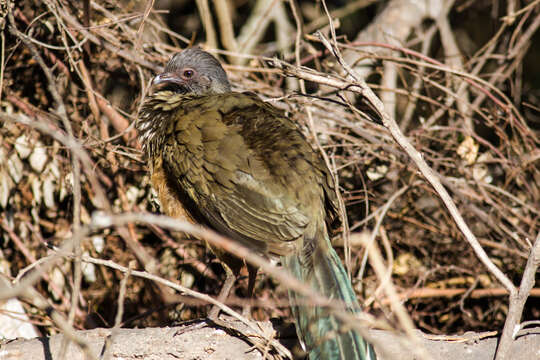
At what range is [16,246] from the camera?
4.48 metres

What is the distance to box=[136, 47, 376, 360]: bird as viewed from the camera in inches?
119

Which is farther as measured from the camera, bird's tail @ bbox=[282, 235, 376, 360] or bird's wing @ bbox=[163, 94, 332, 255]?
bird's wing @ bbox=[163, 94, 332, 255]

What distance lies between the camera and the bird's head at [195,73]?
4.17m

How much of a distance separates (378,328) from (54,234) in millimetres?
2781

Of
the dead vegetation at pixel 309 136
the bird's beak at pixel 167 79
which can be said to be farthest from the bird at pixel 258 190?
the dead vegetation at pixel 309 136

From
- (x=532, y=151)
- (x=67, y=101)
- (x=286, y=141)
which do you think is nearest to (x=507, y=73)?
(x=532, y=151)

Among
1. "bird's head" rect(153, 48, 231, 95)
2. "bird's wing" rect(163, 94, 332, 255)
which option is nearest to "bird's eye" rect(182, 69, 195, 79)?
"bird's head" rect(153, 48, 231, 95)

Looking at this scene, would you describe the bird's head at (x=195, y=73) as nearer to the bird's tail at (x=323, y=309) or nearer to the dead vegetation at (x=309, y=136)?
the dead vegetation at (x=309, y=136)

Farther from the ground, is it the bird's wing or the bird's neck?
the bird's neck

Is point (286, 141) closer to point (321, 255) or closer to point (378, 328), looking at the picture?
point (321, 255)

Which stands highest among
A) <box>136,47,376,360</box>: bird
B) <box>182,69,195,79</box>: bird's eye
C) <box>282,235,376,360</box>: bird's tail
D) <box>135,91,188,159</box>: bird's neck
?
<box>182,69,195,79</box>: bird's eye

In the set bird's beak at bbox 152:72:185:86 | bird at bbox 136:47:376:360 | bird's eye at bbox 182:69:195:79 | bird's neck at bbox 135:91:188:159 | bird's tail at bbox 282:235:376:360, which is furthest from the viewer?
bird's eye at bbox 182:69:195:79

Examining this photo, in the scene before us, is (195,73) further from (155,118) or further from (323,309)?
(323,309)

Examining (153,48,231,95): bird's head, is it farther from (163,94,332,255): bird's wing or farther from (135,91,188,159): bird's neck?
(163,94,332,255): bird's wing
